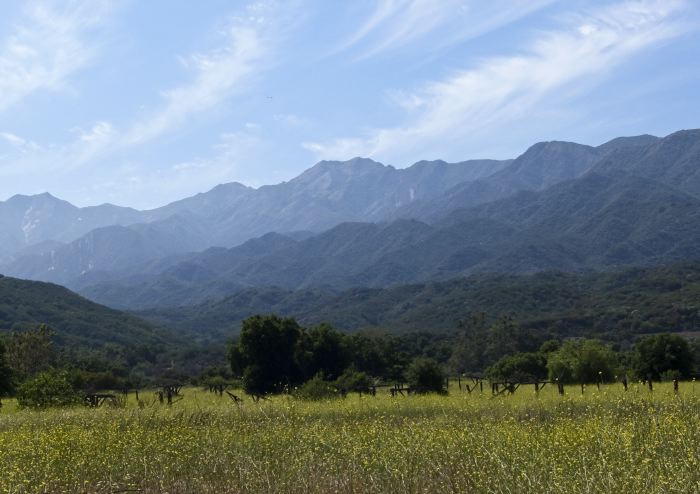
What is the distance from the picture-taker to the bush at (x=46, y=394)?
110 feet

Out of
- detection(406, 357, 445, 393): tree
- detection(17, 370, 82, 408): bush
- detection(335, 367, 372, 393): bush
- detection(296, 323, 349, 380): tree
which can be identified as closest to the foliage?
detection(296, 323, 349, 380): tree

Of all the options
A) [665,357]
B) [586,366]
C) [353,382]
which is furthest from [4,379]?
[665,357]

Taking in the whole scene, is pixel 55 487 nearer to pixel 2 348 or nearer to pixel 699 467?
pixel 699 467

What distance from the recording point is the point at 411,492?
12289mm

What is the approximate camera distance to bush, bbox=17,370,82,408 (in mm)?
33438

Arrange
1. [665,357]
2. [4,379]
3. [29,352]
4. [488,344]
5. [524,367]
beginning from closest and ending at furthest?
[665,357] → [4,379] → [524,367] → [29,352] → [488,344]

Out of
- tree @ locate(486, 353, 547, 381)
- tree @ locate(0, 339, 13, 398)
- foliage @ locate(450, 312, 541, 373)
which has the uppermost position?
tree @ locate(0, 339, 13, 398)

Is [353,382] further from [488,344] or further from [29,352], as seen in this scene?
[488,344]

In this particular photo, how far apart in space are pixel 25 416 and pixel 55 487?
1373cm

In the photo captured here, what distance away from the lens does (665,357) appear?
4372cm

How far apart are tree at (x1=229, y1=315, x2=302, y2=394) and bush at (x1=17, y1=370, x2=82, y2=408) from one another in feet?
59.6

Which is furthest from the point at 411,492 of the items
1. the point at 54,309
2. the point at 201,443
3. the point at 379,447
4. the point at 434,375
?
the point at 54,309

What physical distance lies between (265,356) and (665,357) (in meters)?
29.5

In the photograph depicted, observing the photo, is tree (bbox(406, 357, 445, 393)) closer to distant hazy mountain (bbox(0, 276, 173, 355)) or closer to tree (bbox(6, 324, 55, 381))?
tree (bbox(6, 324, 55, 381))
